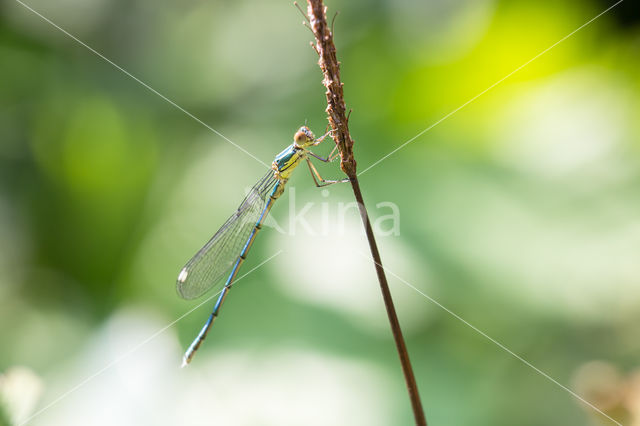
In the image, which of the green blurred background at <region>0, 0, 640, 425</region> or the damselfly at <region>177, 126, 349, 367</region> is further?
the damselfly at <region>177, 126, 349, 367</region>

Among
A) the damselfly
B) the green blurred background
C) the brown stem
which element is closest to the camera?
the brown stem

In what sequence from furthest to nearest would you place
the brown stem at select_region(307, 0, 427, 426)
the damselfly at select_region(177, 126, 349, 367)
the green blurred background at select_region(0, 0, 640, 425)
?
Result: the damselfly at select_region(177, 126, 349, 367), the green blurred background at select_region(0, 0, 640, 425), the brown stem at select_region(307, 0, 427, 426)

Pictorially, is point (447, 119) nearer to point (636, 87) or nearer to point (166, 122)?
point (636, 87)

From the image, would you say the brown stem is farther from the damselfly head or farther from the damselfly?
the damselfly

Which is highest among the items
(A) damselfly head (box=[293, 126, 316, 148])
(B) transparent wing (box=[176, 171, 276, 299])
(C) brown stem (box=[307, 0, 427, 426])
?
(A) damselfly head (box=[293, 126, 316, 148])

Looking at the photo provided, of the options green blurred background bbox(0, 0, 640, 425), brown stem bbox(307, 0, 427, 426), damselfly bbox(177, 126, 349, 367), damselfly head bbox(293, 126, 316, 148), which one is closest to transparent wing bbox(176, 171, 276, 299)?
damselfly bbox(177, 126, 349, 367)

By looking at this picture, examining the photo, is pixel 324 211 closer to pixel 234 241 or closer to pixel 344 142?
pixel 234 241

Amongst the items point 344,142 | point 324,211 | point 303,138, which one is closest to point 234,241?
point 324,211
